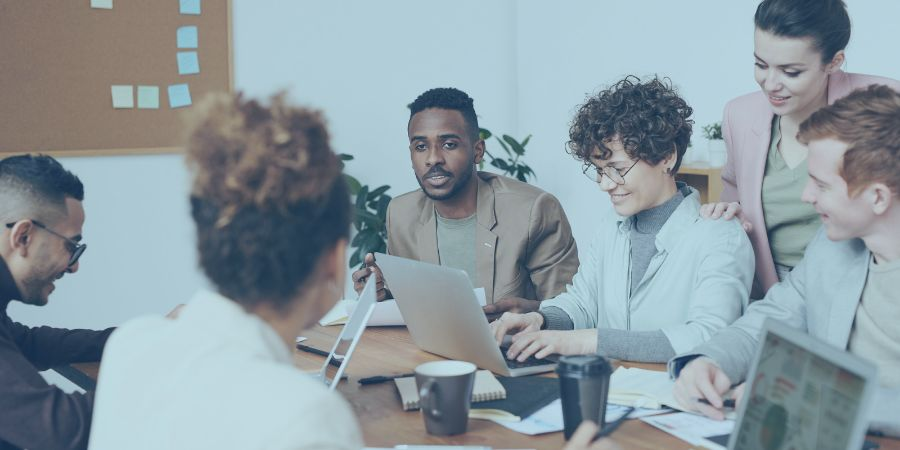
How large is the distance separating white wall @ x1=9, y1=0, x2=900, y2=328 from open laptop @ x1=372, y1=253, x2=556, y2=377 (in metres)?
1.61

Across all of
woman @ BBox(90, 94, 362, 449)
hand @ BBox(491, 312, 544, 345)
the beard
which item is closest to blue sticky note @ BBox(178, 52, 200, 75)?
the beard

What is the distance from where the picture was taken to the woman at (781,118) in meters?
2.03

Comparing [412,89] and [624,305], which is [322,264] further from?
[412,89]

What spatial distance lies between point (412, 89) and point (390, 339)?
100 inches

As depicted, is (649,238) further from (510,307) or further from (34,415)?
(34,415)

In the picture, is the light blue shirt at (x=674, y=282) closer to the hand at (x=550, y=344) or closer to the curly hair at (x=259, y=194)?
the hand at (x=550, y=344)

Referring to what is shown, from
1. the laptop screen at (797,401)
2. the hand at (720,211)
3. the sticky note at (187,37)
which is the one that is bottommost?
the laptop screen at (797,401)

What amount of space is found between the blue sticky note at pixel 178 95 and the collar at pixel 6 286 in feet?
6.86

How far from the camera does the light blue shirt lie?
6.07ft

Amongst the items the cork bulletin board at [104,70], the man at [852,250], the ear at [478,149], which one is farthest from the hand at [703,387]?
the cork bulletin board at [104,70]

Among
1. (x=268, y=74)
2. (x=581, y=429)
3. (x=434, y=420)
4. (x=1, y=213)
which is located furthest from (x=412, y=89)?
(x=581, y=429)

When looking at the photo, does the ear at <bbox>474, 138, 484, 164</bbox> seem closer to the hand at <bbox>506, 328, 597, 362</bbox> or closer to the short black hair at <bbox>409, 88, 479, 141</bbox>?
the short black hair at <bbox>409, 88, 479, 141</bbox>

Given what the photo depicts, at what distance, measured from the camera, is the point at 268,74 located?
13.3 feet

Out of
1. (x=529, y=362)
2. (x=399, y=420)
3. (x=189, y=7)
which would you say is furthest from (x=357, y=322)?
(x=189, y=7)
